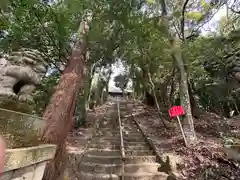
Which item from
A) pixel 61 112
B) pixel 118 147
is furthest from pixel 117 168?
pixel 61 112

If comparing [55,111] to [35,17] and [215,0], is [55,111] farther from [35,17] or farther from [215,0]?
[215,0]

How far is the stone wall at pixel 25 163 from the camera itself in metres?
1.59

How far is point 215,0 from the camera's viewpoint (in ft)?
34.4

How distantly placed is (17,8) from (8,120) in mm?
4971

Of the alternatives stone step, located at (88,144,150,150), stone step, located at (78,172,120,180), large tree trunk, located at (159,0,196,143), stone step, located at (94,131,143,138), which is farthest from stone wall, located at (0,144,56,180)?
stone step, located at (94,131,143,138)

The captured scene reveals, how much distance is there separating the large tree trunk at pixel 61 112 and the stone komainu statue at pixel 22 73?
0.77 metres

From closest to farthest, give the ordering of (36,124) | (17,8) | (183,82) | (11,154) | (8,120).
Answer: (11,154) → (8,120) → (36,124) → (17,8) → (183,82)

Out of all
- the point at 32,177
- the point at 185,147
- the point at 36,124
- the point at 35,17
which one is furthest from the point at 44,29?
the point at 185,147

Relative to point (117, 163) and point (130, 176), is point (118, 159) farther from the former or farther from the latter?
point (130, 176)

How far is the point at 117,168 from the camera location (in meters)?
5.16

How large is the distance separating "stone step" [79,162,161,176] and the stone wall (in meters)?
3.14

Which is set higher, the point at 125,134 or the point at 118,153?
the point at 125,134

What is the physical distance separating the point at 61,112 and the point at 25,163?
239 cm

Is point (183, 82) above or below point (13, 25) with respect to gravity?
below
